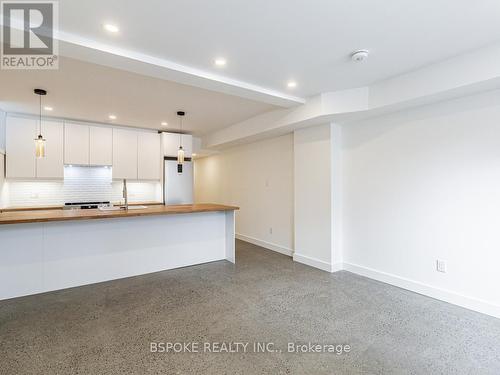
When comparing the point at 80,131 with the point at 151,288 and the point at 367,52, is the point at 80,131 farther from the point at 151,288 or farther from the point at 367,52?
Result: the point at 367,52

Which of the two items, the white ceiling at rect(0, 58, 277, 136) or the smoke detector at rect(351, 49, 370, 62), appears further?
the white ceiling at rect(0, 58, 277, 136)

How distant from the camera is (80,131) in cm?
521

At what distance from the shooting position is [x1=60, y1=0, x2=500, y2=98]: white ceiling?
1891 mm

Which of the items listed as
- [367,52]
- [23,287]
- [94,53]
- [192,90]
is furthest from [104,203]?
[367,52]

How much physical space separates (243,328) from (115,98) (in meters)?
3.61

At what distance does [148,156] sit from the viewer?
19.6 feet

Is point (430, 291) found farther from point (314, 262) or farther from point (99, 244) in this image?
point (99, 244)

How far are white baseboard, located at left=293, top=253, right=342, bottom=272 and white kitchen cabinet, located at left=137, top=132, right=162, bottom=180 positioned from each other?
143 inches

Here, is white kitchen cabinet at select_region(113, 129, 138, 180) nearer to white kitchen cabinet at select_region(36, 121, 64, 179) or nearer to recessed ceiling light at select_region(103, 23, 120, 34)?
white kitchen cabinet at select_region(36, 121, 64, 179)

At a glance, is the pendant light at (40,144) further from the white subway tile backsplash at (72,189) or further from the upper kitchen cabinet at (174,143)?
the upper kitchen cabinet at (174,143)

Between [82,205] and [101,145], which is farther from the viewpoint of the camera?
[101,145]

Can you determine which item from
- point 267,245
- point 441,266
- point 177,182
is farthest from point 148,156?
point 441,266

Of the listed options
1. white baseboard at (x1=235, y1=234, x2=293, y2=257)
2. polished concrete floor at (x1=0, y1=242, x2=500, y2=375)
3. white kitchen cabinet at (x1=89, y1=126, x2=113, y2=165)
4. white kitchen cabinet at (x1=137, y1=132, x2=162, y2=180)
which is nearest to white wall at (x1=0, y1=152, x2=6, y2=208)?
white kitchen cabinet at (x1=89, y1=126, x2=113, y2=165)

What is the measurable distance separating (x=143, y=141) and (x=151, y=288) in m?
3.65
